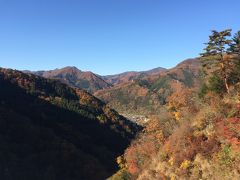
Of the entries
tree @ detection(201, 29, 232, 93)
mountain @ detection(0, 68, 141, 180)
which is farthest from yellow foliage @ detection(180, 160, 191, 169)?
mountain @ detection(0, 68, 141, 180)

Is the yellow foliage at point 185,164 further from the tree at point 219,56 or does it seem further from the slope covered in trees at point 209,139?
the tree at point 219,56

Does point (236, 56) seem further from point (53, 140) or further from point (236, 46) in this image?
point (53, 140)

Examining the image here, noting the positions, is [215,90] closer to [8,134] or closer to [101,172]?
[101,172]

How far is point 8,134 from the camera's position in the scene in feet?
431

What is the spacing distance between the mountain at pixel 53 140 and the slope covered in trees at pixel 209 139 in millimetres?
66790

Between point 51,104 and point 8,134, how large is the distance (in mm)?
64900

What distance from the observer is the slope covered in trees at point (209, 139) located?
28280 millimetres

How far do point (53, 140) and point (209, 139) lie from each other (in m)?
118

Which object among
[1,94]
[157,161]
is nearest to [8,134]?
[1,94]

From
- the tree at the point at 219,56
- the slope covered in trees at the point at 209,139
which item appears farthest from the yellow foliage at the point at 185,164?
the tree at the point at 219,56

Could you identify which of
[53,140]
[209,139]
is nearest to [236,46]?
[209,139]

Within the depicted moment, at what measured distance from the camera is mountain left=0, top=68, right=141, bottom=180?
372 ft

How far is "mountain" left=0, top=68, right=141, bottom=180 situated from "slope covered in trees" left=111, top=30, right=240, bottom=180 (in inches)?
2630

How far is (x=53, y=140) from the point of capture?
142 m
